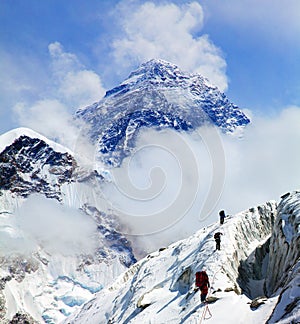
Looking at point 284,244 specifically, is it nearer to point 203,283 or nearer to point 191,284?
point 191,284

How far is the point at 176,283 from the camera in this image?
1414 inches

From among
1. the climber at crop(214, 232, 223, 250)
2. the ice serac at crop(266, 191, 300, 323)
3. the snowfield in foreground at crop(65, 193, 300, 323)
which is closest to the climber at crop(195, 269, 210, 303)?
the snowfield in foreground at crop(65, 193, 300, 323)

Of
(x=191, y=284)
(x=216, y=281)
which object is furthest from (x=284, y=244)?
(x=191, y=284)

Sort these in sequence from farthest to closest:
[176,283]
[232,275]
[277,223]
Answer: [277,223] → [176,283] → [232,275]

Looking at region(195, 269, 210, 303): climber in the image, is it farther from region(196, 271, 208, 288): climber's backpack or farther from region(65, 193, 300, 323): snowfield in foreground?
region(65, 193, 300, 323): snowfield in foreground

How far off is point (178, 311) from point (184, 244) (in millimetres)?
20973

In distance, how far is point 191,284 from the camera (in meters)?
33.0

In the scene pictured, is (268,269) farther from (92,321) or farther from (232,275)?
(92,321)

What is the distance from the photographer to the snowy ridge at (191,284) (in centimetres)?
2486

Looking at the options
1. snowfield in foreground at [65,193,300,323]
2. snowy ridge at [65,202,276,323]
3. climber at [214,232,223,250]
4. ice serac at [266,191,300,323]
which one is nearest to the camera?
snowfield in foreground at [65,193,300,323]

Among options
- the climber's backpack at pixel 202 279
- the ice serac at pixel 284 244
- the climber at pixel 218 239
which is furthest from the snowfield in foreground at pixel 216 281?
the climber's backpack at pixel 202 279

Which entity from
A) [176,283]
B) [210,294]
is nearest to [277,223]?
[176,283]

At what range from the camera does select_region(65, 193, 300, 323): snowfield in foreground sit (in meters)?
23.3

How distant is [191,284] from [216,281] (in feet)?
13.1
